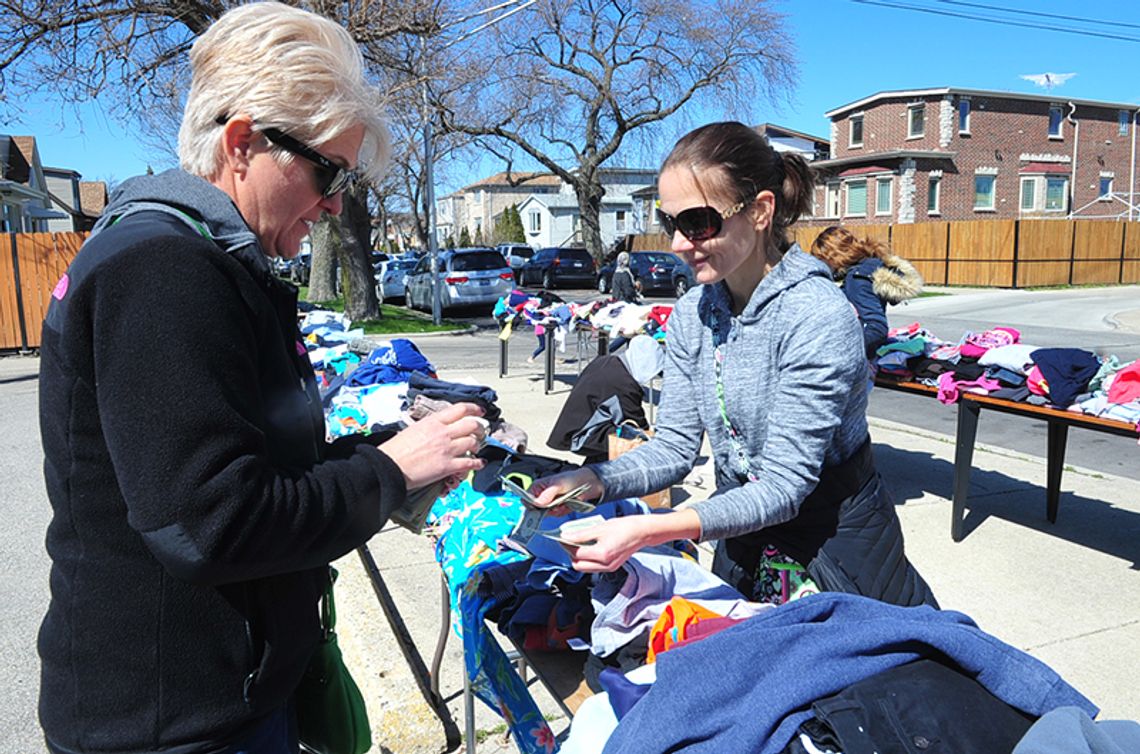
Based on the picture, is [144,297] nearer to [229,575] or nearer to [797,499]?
[229,575]

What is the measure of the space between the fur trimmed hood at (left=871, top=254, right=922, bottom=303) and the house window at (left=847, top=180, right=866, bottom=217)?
36.1 metres

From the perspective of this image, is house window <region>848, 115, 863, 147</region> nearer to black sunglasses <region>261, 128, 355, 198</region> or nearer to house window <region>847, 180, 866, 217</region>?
house window <region>847, 180, 866, 217</region>

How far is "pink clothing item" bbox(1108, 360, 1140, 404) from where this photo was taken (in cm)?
462

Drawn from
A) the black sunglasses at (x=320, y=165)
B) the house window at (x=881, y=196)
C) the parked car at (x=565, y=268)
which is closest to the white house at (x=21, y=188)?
the parked car at (x=565, y=268)

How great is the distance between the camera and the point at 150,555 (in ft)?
4.14

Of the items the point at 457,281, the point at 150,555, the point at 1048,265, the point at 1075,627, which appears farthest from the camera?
the point at 1048,265

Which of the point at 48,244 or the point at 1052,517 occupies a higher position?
the point at 48,244

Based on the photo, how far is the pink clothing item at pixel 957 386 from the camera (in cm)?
548

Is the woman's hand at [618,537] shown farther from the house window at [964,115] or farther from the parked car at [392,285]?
the house window at [964,115]

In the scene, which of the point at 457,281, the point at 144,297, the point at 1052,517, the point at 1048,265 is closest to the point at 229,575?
the point at 144,297

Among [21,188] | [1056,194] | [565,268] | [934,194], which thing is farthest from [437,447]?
[1056,194]

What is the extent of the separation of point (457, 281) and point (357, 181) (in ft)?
64.9

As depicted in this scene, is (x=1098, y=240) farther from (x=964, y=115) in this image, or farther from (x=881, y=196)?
(x=964, y=115)

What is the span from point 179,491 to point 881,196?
138 ft
